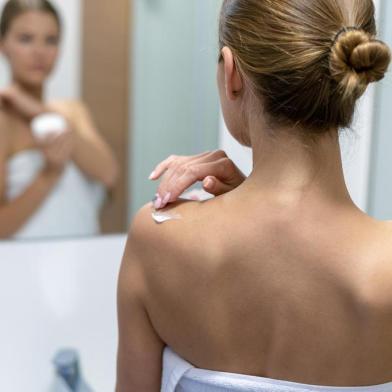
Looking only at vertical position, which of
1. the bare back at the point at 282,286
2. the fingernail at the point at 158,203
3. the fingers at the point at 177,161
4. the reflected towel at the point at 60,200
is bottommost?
the reflected towel at the point at 60,200

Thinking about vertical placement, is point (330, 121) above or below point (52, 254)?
above

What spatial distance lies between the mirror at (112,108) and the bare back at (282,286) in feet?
3.03

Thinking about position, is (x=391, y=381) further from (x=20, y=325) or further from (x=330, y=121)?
(x=20, y=325)

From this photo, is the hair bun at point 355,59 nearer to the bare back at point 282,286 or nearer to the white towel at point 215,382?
the bare back at point 282,286

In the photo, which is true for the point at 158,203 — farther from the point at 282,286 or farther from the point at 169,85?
the point at 169,85

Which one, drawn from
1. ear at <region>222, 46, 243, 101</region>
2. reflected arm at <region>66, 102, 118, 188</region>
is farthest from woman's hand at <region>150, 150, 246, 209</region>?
reflected arm at <region>66, 102, 118, 188</region>

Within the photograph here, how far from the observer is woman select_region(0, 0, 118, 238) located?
1.49m

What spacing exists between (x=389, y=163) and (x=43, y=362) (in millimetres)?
1101

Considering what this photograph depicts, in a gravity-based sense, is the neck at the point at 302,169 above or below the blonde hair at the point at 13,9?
below

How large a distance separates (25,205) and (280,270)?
3.63 ft

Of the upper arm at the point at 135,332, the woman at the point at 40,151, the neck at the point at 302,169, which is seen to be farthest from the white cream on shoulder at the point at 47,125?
the neck at the point at 302,169

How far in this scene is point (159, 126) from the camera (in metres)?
1.68

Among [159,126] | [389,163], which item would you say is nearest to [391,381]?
[389,163]

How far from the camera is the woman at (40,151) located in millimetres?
1487
